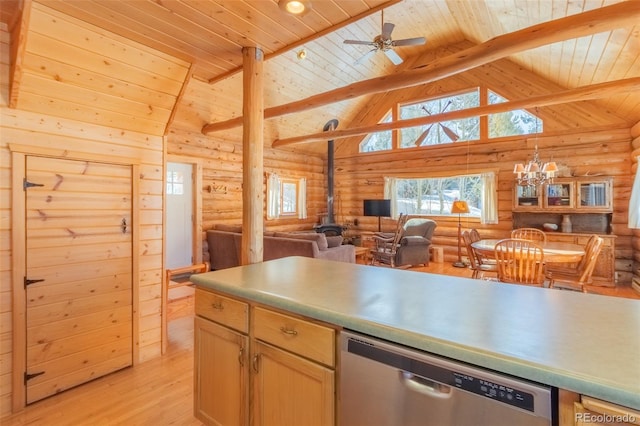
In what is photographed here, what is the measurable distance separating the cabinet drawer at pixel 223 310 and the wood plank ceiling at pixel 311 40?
1.73 metres

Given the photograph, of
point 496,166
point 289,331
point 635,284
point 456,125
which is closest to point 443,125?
point 456,125

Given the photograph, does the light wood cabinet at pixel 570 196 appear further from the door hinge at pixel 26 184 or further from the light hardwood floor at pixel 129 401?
the door hinge at pixel 26 184

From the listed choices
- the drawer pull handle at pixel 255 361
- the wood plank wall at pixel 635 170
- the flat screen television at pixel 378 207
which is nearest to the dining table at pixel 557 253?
the wood plank wall at pixel 635 170

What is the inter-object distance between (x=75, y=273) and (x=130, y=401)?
1015mm

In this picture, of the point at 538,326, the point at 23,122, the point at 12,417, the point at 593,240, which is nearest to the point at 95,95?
the point at 23,122

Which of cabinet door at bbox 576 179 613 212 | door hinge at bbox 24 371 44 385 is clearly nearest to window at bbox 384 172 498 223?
cabinet door at bbox 576 179 613 212

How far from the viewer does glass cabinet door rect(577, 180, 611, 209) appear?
211 inches

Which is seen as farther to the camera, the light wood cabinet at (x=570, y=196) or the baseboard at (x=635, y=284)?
the light wood cabinet at (x=570, y=196)

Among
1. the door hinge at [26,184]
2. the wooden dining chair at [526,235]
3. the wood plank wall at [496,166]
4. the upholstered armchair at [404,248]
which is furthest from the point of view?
the upholstered armchair at [404,248]

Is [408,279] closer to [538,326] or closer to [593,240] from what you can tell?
[538,326]

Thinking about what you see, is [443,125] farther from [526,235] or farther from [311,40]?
[311,40]

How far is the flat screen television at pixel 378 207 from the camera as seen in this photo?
25.3ft

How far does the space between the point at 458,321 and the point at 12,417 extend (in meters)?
2.82

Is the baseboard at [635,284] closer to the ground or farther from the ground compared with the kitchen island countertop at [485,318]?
closer to the ground
